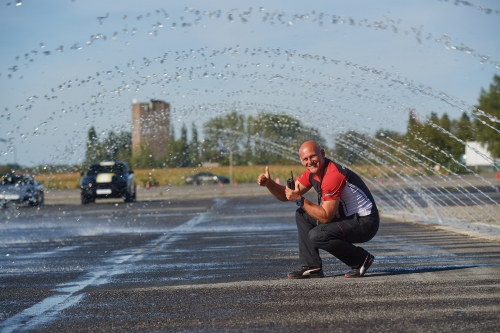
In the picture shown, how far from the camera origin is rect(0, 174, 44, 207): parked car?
38.1 m

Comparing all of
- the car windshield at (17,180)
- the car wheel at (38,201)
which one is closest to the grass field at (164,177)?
the car windshield at (17,180)

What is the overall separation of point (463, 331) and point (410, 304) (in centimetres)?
119

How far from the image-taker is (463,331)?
5738 millimetres

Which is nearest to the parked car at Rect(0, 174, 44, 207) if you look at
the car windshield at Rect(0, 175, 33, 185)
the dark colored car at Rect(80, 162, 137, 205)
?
the car windshield at Rect(0, 175, 33, 185)

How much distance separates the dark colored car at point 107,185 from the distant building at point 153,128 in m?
1.95

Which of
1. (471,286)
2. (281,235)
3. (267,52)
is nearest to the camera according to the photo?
(471,286)

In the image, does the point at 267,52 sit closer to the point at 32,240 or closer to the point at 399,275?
the point at 32,240

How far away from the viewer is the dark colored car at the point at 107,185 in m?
38.6

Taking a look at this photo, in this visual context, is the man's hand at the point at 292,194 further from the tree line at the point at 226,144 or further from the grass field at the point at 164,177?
the grass field at the point at 164,177

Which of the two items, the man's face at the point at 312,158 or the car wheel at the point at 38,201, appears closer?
the man's face at the point at 312,158

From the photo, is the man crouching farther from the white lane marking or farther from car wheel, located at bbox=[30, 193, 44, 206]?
car wheel, located at bbox=[30, 193, 44, 206]

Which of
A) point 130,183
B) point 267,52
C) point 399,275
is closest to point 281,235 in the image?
point 267,52

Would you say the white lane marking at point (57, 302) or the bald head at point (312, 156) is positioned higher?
the bald head at point (312, 156)

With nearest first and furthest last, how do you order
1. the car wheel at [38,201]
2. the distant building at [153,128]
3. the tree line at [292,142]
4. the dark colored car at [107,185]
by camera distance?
the tree line at [292,142]
the distant building at [153,128]
the car wheel at [38,201]
the dark colored car at [107,185]
